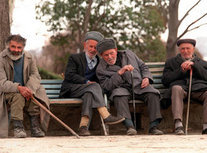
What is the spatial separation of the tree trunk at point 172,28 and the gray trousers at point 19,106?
4974 millimetres

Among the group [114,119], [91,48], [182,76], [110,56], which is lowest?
[114,119]

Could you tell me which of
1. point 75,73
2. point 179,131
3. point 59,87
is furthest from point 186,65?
point 59,87

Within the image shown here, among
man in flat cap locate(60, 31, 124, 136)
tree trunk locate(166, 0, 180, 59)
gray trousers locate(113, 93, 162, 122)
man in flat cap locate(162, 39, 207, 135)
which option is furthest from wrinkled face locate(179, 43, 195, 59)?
tree trunk locate(166, 0, 180, 59)

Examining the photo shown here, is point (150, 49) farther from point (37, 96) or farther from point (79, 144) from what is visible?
point (79, 144)

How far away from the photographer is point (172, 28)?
35.1ft

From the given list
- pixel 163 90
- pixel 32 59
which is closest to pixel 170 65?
pixel 163 90

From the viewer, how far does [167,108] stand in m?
6.82

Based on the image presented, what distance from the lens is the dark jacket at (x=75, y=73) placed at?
6.56 m

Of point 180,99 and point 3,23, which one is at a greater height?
point 3,23

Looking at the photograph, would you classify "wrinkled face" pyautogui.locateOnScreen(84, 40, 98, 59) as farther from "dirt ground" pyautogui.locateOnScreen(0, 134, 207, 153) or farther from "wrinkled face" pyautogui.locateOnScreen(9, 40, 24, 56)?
"dirt ground" pyautogui.locateOnScreen(0, 134, 207, 153)

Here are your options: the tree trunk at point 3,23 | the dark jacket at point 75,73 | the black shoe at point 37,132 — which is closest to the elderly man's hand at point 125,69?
the dark jacket at point 75,73

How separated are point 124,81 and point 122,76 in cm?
8

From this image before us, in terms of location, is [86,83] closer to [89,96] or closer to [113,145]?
[89,96]

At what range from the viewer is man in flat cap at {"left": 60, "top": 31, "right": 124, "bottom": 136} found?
6066mm
